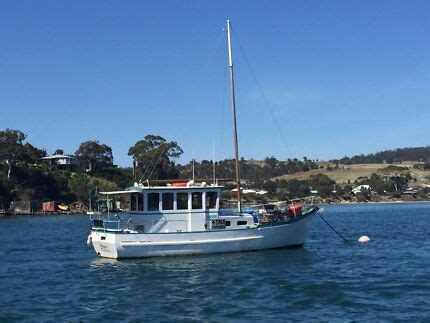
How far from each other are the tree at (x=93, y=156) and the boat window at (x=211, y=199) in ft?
391

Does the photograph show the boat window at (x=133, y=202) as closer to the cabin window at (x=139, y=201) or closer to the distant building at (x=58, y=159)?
the cabin window at (x=139, y=201)

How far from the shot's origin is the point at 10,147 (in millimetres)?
120938

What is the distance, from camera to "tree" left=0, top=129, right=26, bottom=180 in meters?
119

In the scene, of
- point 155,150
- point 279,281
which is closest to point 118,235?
point 279,281

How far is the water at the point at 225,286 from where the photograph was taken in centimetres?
1812

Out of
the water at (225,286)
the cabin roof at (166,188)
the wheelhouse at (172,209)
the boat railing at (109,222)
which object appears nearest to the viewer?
the water at (225,286)

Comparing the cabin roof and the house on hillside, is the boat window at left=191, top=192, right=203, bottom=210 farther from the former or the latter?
the house on hillside

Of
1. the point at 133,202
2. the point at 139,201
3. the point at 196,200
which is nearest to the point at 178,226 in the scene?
the point at 196,200

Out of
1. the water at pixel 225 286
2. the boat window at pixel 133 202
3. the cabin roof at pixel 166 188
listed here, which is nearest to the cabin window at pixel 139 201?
the boat window at pixel 133 202

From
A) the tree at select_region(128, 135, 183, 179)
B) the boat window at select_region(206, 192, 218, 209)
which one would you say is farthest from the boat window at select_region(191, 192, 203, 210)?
the tree at select_region(128, 135, 183, 179)

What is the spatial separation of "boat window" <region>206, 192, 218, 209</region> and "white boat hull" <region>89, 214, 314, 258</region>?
67.7 inches

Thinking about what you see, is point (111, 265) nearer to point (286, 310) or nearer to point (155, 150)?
point (286, 310)

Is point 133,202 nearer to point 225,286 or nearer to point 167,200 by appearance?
point 167,200

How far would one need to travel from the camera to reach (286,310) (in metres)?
18.2
